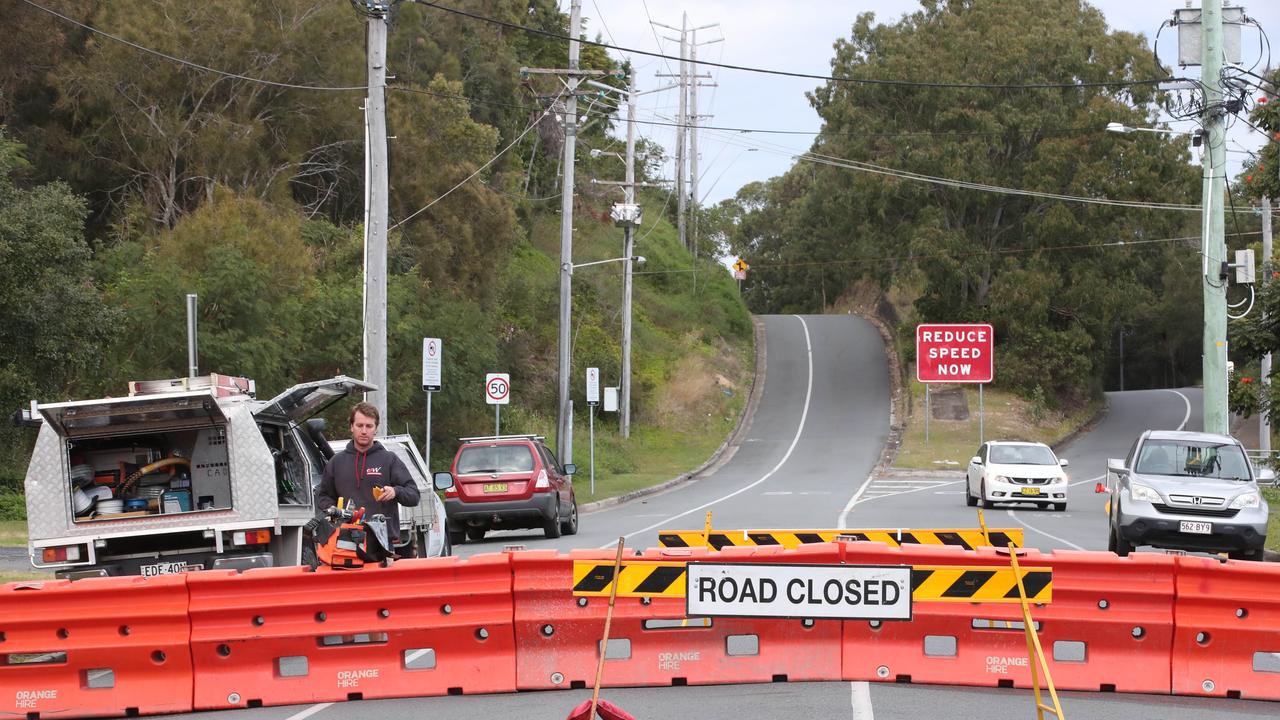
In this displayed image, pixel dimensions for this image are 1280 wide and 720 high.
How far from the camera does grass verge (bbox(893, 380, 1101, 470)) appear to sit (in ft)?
169

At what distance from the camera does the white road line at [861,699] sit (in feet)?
28.1

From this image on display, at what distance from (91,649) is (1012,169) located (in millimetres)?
56195

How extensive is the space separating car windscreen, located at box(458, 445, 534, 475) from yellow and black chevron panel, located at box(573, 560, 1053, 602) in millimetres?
14016

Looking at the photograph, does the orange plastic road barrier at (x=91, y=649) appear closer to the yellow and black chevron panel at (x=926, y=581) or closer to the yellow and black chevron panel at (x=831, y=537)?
the yellow and black chevron panel at (x=926, y=581)

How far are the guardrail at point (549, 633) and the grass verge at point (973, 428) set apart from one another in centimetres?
3975

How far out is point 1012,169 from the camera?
6169 centimetres

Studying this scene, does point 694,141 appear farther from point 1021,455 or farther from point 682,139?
point 1021,455

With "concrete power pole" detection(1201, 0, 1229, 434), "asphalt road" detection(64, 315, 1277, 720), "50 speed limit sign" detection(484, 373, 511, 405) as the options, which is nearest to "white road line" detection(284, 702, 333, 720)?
"asphalt road" detection(64, 315, 1277, 720)

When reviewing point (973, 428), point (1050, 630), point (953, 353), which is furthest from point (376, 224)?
point (973, 428)

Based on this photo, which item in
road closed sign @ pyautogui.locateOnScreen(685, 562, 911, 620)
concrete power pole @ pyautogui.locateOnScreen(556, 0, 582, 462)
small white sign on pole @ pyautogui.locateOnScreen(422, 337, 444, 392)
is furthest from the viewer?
concrete power pole @ pyautogui.locateOnScreen(556, 0, 582, 462)

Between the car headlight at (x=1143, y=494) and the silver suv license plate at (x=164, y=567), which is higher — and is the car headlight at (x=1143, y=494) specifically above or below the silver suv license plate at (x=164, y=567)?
below

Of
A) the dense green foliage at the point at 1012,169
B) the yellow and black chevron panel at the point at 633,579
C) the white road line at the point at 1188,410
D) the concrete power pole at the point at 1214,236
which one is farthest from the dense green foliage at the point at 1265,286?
the white road line at the point at 1188,410

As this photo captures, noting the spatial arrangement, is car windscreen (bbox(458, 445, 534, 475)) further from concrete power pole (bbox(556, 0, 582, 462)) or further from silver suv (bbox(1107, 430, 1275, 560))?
concrete power pole (bbox(556, 0, 582, 462))

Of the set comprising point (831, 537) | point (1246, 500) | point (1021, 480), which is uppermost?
point (831, 537)
